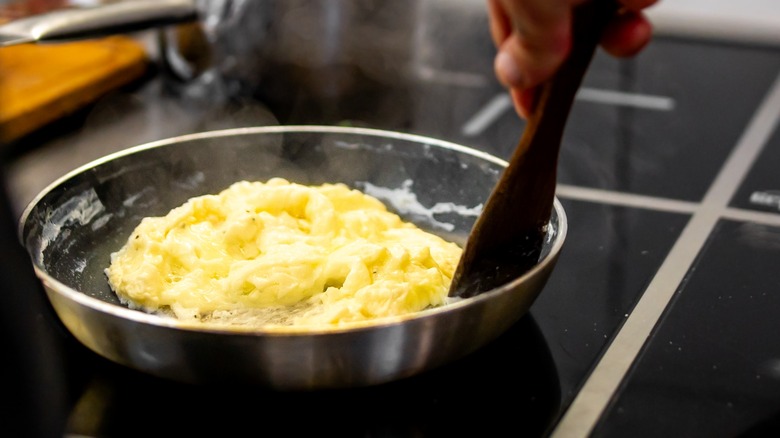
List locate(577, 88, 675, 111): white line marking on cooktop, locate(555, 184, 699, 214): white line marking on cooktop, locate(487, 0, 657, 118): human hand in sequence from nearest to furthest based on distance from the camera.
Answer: locate(487, 0, 657, 118): human hand, locate(555, 184, 699, 214): white line marking on cooktop, locate(577, 88, 675, 111): white line marking on cooktop

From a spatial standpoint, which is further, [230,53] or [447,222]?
[230,53]

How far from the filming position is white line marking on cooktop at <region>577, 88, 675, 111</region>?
1854mm

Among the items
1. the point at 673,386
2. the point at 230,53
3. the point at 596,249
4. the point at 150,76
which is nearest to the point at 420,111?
the point at 230,53

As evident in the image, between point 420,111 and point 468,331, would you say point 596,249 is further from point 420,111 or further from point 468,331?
point 420,111

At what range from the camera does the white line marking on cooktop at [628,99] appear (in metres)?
1.85

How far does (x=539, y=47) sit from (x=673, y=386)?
0.36m

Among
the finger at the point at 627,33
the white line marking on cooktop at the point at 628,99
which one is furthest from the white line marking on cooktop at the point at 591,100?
the finger at the point at 627,33

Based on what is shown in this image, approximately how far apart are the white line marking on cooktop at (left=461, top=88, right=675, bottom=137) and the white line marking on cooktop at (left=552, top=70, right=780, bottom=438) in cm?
31

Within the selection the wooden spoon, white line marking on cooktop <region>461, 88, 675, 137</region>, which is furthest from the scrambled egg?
white line marking on cooktop <region>461, 88, 675, 137</region>

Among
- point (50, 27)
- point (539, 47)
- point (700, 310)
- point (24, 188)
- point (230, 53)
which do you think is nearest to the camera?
point (539, 47)

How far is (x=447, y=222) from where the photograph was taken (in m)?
1.08

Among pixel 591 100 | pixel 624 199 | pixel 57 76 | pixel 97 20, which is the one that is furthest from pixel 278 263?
pixel 591 100

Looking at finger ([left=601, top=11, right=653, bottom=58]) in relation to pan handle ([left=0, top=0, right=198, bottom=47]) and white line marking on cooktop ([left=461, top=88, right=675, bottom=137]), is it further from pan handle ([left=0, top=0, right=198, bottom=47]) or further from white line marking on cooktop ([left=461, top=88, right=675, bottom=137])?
white line marking on cooktop ([left=461, top=88, right=675, bottom=137])

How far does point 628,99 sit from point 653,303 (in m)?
1.08
